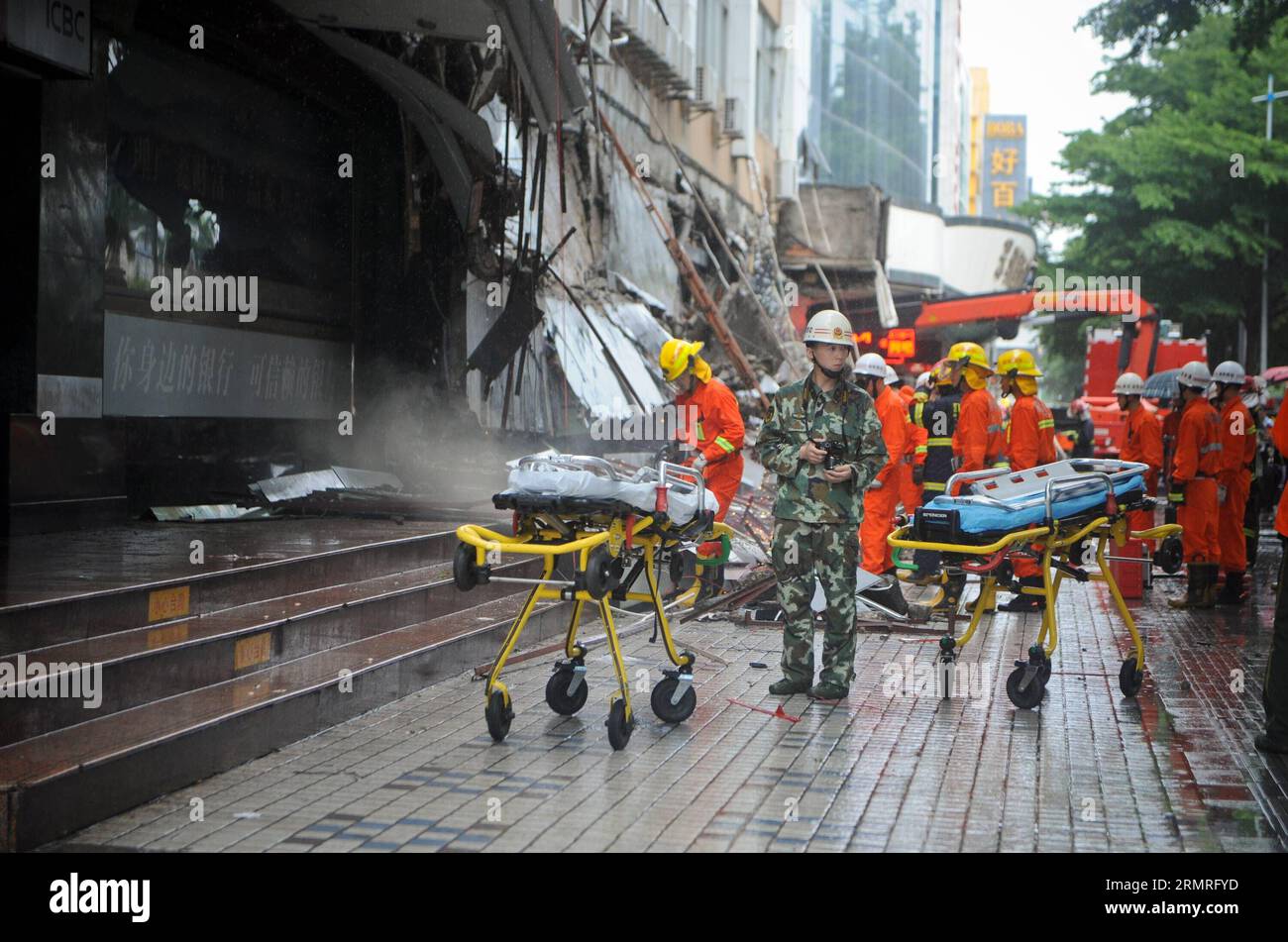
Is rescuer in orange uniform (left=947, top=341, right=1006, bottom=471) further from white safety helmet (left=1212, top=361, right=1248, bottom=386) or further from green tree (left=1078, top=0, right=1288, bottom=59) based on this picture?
green tree (left=1078, top=0, right=1288, bottom=59)

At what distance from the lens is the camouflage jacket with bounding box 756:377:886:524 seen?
7.63m

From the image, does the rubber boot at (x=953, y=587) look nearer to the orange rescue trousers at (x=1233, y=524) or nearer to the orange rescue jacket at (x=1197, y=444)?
the orange rescue jacket at (x=1197, y=444)

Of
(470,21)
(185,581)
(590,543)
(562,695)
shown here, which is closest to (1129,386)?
(470,21)

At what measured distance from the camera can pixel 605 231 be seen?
58.0 ft

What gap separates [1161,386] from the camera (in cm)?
2458

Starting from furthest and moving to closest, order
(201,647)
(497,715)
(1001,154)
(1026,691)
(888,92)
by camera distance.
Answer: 1. (1001,154)
2. (888,92)
3. (1026,691)
4. (201,647)
5. (497,715)

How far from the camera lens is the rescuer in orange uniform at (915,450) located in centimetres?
1219

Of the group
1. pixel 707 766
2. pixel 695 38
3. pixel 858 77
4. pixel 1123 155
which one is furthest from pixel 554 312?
pixel 858 77

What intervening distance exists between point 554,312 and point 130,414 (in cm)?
524

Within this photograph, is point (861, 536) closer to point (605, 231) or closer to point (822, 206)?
point (605, 231)

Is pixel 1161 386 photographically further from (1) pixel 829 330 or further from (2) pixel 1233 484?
(1) pixel 829 330

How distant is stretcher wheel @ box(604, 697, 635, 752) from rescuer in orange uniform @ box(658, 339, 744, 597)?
10.2 feet

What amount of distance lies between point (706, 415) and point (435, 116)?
4.74 metres

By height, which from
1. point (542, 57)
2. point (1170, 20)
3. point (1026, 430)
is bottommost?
point (1026, 430)
